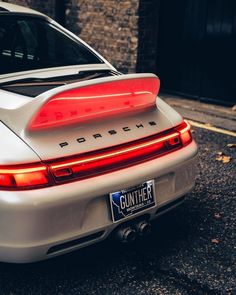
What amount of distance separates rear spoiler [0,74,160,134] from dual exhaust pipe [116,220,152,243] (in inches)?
27.7

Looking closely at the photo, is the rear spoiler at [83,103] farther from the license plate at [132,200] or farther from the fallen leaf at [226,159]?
the fallen leaf at [226,159]

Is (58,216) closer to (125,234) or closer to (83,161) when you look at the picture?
(83,161)

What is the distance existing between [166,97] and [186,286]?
5.45 metres

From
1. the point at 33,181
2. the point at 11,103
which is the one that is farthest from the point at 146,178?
the point at 11,103

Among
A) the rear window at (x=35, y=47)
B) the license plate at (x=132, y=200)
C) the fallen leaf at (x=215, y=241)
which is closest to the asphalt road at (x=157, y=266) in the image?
the fallen leaf at (x=215, y=241)

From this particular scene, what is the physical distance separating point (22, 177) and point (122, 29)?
6156 millimetres

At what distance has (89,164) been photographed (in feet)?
9.20

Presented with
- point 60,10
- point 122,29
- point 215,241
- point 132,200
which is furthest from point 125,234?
point 60,10

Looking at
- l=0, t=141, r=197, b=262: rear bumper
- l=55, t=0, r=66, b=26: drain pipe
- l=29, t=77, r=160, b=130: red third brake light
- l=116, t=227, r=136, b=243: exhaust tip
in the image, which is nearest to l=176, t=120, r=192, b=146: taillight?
l=29, t=77, r=160, b=130: red third brake light

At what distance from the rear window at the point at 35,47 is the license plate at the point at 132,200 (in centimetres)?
129

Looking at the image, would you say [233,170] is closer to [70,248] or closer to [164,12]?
[70,248]

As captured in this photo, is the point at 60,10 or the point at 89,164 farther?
the point at 60,10

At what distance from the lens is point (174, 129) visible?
3354mm

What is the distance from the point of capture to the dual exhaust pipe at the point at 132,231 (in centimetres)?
302
